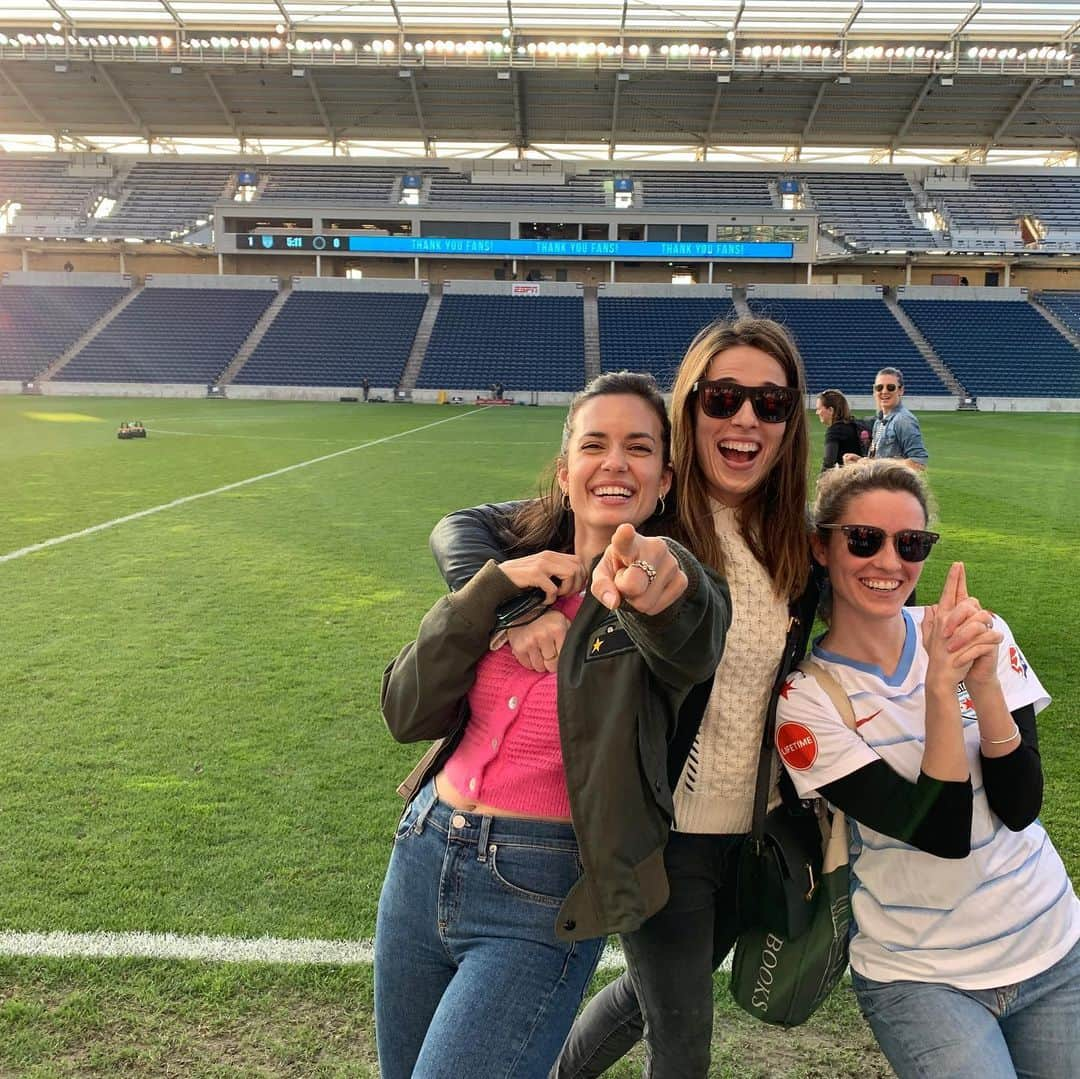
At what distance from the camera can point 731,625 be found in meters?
2.00

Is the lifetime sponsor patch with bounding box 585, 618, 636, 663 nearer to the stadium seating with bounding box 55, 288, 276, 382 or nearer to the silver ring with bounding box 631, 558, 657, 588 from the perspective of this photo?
the silver ring with bounding box 631, 558, 657, 588

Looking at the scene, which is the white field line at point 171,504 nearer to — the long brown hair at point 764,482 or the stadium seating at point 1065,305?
the long brown hair at point 764,482

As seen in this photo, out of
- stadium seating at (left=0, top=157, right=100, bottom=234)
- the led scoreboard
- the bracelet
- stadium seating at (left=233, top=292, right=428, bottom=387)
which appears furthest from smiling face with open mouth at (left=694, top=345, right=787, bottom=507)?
stadium seating at (left=0, top=157, right=100, bottom=234)

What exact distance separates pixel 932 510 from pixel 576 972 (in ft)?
4.47

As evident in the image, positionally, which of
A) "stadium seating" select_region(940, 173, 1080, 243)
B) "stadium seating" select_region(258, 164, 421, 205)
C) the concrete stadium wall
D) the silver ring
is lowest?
the silver ring

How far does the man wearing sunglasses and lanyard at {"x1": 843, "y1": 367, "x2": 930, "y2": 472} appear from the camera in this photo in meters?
7.15

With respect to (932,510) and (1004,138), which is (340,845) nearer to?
(932,510)

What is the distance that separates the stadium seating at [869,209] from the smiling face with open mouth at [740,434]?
48.4 m

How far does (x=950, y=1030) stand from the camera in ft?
5.91

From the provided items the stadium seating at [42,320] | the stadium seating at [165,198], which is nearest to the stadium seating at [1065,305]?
the stadium seating at [165,198]

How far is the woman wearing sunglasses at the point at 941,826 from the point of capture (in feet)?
5.98

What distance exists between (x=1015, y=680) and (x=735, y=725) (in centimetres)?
63

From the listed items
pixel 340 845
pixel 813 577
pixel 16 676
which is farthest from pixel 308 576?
pixel 813 577

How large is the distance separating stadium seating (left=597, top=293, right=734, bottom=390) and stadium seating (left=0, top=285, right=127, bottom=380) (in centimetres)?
2468
